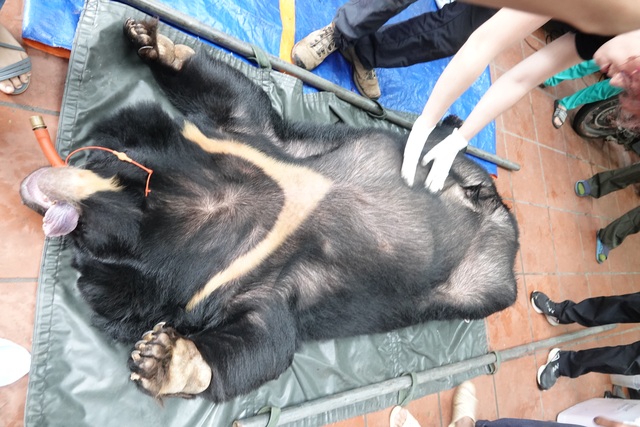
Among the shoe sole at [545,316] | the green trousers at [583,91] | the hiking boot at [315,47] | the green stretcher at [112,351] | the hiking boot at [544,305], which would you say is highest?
the green trousers at [583,91]

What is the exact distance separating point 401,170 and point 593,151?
4086 millimetres

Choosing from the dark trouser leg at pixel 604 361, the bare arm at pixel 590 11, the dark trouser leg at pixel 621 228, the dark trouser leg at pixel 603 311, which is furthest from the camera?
the dark trouser leg at pixel 621 228

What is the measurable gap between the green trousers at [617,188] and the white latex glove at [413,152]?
350 cm

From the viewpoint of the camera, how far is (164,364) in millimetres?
1555

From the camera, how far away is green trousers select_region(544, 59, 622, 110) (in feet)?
13.6

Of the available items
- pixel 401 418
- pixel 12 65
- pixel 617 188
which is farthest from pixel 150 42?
pixel 617 188

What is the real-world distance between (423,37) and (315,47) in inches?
28.0

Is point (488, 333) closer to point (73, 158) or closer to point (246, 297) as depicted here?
point (246, 297)

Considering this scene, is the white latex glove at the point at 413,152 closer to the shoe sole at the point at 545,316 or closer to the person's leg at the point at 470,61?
the person's leg at the point at 470,61

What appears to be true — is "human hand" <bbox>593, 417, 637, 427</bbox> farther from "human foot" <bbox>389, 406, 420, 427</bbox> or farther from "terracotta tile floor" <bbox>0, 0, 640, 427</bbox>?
"human foot" <bbox>389, 406, 420, 427</bbox>

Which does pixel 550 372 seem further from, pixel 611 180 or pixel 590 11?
pixel 590 11

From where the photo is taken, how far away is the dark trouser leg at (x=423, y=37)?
268 centimetres

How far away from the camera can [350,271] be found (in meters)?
2.04

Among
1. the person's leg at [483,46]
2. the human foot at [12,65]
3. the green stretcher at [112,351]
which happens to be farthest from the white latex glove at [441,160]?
the human foot at [12,65]
